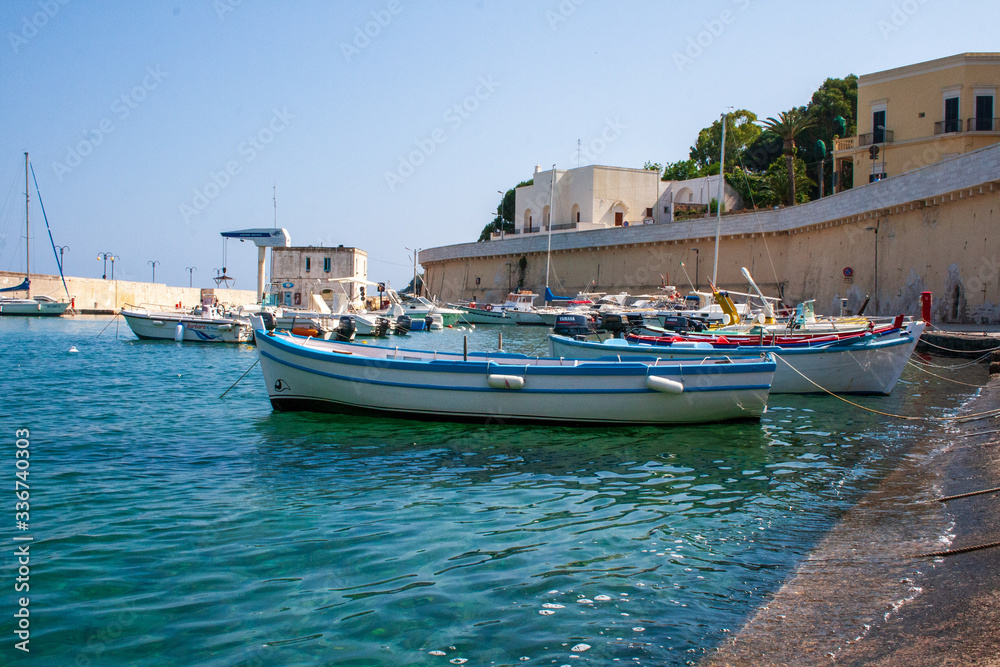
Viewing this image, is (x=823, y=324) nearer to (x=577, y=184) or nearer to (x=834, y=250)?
(x=834, y=250)

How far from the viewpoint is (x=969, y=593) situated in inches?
161

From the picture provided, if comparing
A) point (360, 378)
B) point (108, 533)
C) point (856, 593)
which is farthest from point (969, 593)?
point (360, 378)

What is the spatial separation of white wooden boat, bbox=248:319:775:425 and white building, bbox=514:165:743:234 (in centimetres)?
4725

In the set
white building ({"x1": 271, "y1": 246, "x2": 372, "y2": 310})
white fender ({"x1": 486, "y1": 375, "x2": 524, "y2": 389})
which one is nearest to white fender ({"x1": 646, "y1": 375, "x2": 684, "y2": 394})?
white fender ({"x1": 486, "y1": 375, "x2": 524, "y2": 389})

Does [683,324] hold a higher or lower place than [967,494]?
higher

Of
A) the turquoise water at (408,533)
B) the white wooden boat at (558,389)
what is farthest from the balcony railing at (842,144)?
the white wooden boat at (558,389)

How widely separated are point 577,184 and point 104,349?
41.5m

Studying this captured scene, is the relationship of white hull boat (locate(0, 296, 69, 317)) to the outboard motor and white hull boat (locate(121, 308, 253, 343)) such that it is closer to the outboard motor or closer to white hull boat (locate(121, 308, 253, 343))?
white hull boat (locate(121, 308, 253, 343))

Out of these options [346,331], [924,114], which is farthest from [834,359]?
[924,114]

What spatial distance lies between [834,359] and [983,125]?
82.3 feet

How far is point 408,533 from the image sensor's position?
568cm

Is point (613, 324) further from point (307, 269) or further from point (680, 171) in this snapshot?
point (680, 171)

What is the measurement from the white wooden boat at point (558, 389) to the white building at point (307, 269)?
38.5 metres

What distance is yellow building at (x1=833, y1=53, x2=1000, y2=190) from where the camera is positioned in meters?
31.2
